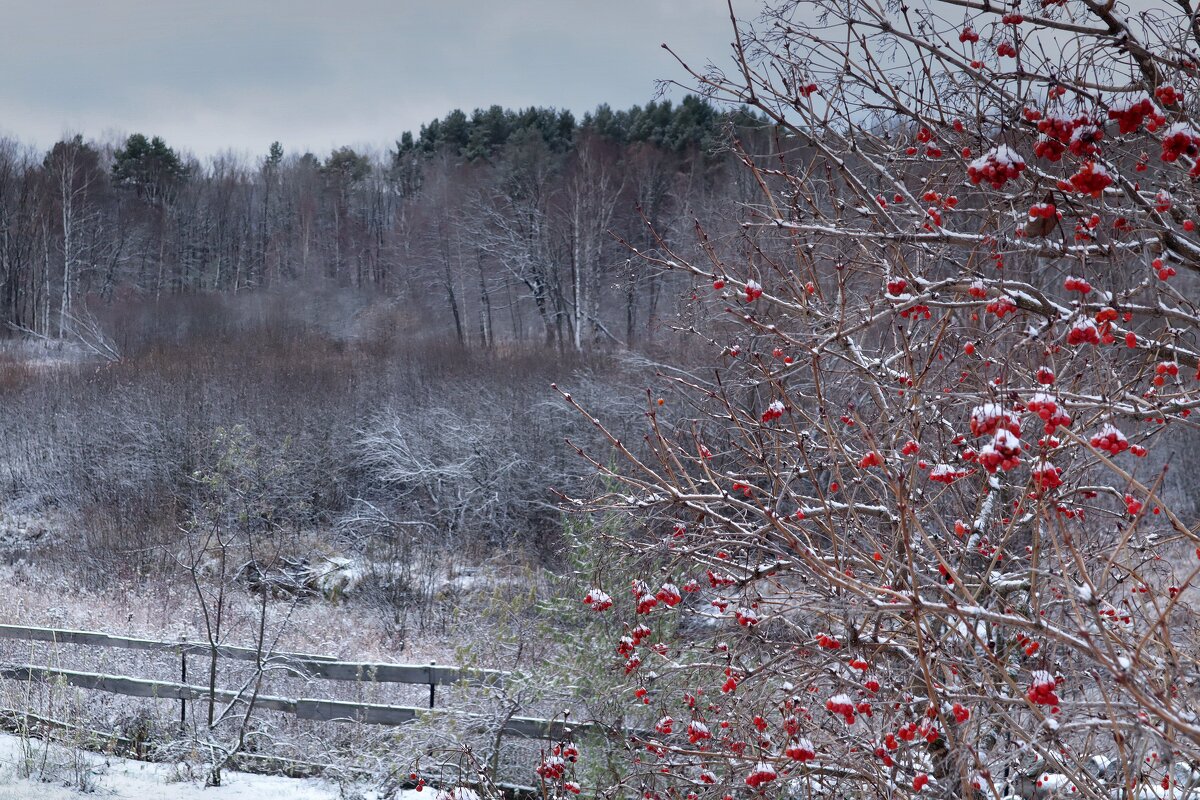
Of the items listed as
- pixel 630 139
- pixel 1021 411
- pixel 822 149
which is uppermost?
pixel 630 139

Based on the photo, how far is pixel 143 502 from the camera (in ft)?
58.0

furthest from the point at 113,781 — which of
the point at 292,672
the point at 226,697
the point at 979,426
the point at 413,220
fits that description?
the point at 413,220

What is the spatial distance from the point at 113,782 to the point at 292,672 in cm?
200

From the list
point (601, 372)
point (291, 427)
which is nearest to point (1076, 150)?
point (601, 372)

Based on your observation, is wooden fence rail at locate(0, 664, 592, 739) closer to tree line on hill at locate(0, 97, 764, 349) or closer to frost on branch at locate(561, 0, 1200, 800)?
frost on branch at locate(561, 0, 1200, 800)

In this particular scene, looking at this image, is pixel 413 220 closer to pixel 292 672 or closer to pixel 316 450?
pixel 316 450

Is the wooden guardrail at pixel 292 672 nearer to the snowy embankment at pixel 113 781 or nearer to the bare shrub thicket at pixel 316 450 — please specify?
the snowy embankment at pixel 113 781

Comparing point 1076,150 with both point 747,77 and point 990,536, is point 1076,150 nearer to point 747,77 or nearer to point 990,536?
point 747,77

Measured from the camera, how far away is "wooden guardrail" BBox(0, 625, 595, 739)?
26.4ft

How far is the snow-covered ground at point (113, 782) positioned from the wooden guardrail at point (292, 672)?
2.02ft

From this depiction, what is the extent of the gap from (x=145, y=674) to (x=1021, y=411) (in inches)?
409

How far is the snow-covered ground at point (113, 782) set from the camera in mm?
7277

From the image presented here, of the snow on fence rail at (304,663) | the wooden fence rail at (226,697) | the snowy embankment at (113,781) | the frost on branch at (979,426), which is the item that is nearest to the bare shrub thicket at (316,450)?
the snow on fence rail at (304,663)

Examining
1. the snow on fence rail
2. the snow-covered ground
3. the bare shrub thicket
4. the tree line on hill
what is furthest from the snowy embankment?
the tree line on hill
